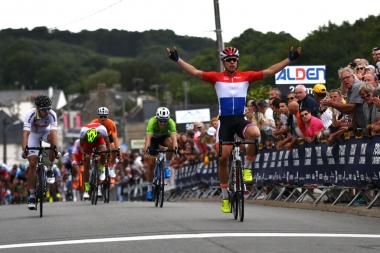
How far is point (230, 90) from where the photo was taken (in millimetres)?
14875

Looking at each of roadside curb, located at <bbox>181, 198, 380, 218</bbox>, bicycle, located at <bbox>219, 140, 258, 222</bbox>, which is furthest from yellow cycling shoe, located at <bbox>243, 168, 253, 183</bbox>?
roadside curb, located at <bbox>181, 198, 380, 218</bbox>

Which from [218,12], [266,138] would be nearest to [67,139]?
[218,12]

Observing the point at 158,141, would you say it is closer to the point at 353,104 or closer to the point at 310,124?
the point at 310,124

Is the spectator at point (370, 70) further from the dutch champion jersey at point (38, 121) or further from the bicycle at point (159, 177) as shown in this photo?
the dutch champion jersey at point (38, 121)

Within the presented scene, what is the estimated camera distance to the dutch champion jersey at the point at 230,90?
14.8 m

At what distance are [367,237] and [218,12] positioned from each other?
24.9 meters

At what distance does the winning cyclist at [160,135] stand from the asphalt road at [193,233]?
151 inches

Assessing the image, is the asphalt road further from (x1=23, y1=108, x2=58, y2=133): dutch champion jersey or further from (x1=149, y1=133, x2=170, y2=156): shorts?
(x1=149, y1=133, x2=170, y2=156): shorts

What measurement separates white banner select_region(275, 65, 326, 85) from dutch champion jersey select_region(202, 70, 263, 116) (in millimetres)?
12595

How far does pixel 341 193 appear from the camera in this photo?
58.1 ft

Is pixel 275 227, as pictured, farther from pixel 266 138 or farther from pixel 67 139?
pixel 67 139

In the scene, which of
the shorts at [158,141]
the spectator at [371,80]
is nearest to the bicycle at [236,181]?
the spectator at [371,80]

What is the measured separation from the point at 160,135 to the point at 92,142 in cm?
241

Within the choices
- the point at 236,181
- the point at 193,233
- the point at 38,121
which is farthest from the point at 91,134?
the point at 193,233
